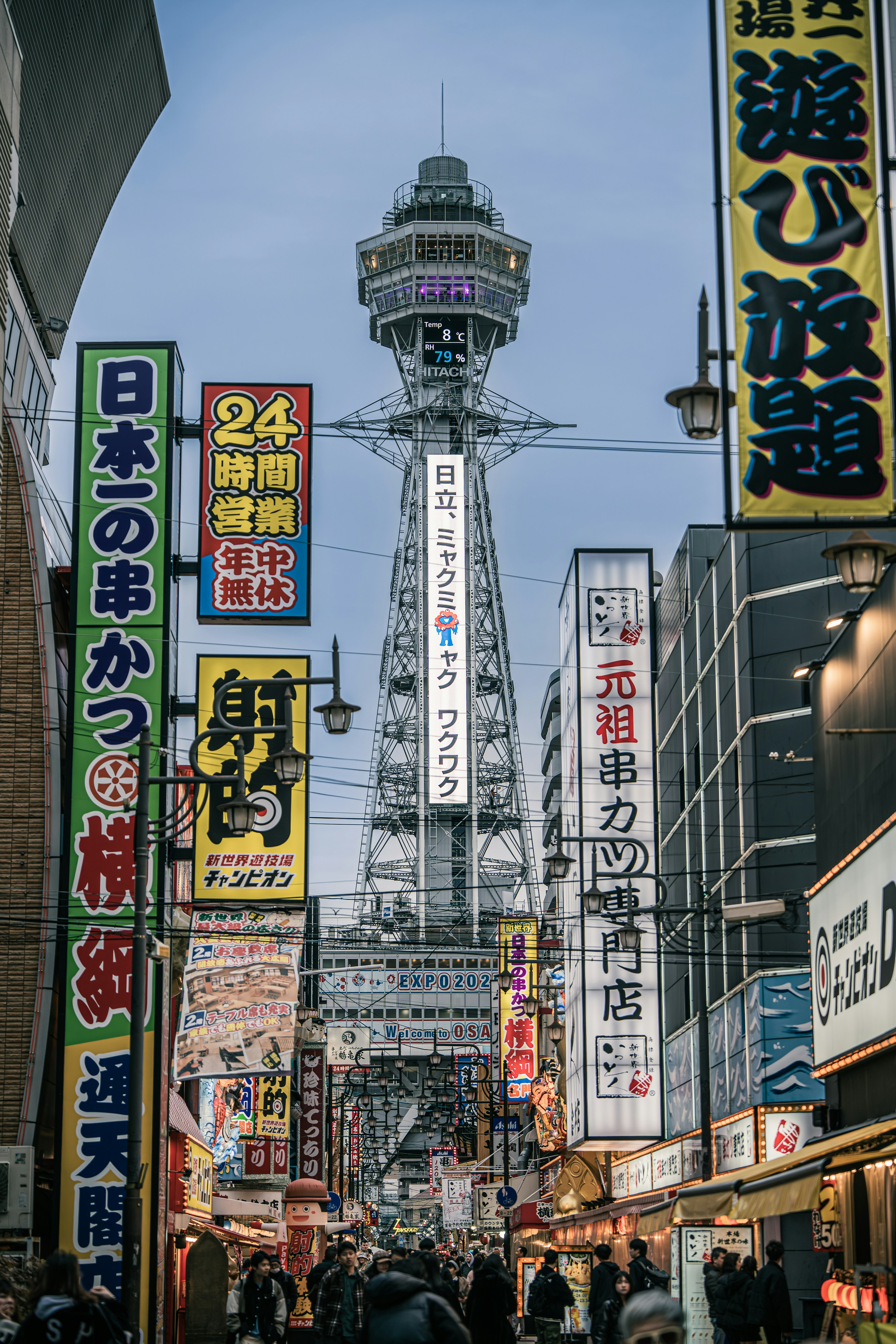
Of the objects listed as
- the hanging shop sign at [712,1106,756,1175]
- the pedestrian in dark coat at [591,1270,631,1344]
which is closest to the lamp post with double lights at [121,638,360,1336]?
the pedestrian in dark coat at [591,1270,631,1344]

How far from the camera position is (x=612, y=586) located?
39188 mm

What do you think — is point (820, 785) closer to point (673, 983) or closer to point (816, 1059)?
point (816, 1059)

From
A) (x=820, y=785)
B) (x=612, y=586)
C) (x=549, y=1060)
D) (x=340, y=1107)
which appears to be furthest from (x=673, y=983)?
(x=340, y=1107)

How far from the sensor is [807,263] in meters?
13.3

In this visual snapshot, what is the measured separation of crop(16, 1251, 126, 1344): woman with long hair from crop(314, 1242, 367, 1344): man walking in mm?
8102

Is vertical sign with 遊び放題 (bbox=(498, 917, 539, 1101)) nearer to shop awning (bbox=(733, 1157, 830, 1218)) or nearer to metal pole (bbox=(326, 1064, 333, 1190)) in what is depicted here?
metal pole (bbox=(326, 1064, 333, 1190))

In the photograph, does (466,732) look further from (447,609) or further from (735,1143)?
(735,1143)

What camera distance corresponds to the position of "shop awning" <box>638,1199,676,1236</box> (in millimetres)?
24047

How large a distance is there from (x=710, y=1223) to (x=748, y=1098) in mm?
9240

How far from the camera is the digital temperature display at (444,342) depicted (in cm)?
14112

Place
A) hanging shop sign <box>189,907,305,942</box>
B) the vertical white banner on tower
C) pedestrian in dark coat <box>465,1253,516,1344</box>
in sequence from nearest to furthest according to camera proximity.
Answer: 1. pedestrian in dark coat <box>465,1253,516,1344</box>
2. hanging shop sign <box>189,907,305,942</box>
3. the vertical white banner on tower

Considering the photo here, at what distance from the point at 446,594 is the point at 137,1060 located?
101977 millimetres

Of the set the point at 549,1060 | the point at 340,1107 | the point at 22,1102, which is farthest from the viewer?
the point at 340,1107

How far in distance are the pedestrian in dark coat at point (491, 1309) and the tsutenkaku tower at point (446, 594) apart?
89953mm
